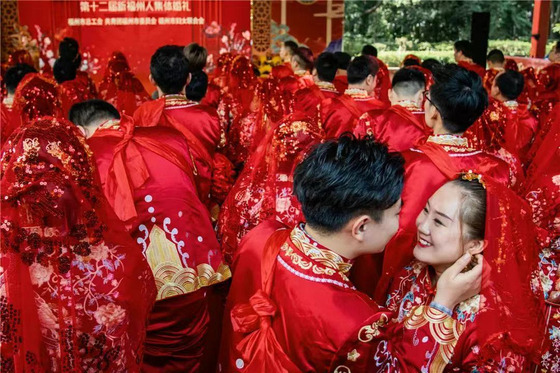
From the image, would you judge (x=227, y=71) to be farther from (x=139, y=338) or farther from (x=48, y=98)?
(x=139, y=338)

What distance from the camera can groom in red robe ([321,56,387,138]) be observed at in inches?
165

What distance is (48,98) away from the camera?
3.84 metres

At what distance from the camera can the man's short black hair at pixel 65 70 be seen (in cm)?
555

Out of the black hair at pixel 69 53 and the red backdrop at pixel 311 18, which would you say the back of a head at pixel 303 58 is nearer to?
the black hair at pixel 69 53

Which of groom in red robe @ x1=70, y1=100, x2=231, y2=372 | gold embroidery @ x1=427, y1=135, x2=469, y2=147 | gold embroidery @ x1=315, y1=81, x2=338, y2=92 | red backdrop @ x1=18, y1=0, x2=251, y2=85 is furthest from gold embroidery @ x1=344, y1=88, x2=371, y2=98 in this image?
red backdrop @ x1=18, y1=0, x2=251, y2=85

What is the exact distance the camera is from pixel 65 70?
5.55 meters

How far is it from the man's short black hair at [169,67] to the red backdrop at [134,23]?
5900 millimetres

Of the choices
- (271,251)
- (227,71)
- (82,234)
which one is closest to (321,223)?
(271,251)

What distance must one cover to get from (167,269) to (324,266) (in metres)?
0.96

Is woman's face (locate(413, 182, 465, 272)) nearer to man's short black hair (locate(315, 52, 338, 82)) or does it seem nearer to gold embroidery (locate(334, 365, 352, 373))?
gold embroidery (locate(334, 365, 352, 373))

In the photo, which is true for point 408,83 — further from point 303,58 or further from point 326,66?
point 303,58

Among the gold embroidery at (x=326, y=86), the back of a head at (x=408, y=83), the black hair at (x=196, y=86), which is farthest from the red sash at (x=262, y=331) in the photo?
the gold embroidery at (x=326, y=86)

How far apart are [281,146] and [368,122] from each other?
3.60 feet

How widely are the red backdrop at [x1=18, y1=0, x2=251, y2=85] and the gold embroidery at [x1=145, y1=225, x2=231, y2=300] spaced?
7.12m
